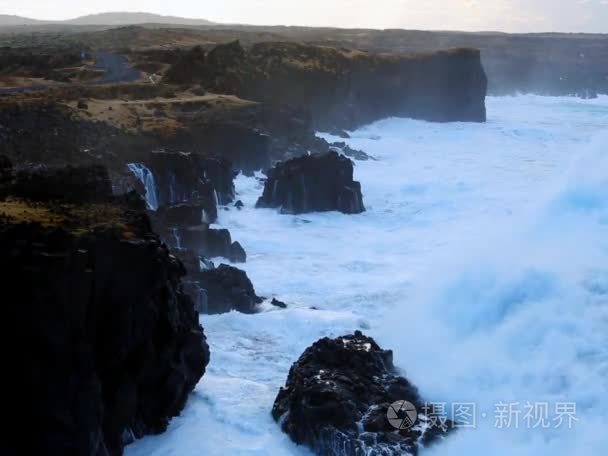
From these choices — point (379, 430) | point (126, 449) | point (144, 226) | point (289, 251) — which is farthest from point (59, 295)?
point (289, 251)

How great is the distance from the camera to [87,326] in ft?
48.1

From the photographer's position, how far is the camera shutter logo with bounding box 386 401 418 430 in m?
17.8

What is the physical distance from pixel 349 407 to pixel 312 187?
76.6ft

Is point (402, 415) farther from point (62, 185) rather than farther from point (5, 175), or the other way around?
point (5, 175)

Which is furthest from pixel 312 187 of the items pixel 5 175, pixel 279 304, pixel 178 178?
pixel 5 175

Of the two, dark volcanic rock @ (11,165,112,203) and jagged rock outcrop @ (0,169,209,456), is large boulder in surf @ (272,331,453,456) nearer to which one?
jagged rock outcrop @ (0,169,209,456)

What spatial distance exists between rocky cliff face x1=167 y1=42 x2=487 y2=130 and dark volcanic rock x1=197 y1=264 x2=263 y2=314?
3305 cm

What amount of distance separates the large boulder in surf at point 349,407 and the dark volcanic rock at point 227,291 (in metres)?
6.61

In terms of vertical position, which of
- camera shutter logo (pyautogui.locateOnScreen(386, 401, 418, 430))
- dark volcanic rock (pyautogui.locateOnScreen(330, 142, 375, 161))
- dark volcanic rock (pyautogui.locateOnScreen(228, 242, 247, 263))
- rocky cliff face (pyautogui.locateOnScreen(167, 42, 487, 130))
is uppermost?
rocky cliff face (pyautogui.locateOnScreen(167, 42, 487, 130))

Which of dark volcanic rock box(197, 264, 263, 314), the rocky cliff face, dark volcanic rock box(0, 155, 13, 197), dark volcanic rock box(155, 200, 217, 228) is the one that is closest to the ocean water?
dark volcanic rock box(197, 264, 263, 314)

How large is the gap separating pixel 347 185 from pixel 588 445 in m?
25.3

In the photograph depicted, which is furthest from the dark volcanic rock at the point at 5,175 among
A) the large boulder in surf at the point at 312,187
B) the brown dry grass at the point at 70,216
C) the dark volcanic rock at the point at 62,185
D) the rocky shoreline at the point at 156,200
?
the large boulder in surf at the point at 312,187

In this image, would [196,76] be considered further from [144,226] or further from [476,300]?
[144,226]

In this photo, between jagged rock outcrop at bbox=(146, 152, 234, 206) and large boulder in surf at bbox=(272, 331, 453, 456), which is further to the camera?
jagged rock outcrop at bbox=(146, 152, 234, 206)
